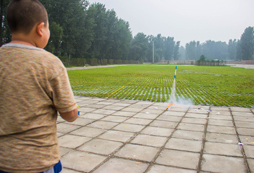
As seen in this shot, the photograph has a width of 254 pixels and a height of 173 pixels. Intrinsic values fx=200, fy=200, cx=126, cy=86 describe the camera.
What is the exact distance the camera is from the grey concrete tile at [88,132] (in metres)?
3.60

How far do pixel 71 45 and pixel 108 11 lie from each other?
2625cm

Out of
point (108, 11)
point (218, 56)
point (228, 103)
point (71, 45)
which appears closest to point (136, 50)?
point (108, 11)

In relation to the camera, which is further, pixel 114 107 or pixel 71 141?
pixel 114 107

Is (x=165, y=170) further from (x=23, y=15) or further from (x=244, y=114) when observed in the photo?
(x=244, y=114)

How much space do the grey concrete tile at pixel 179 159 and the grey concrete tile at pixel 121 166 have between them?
277 millimetres

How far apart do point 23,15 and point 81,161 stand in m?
2.06

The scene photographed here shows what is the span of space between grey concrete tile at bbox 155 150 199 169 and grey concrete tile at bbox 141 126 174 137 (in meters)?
0.72

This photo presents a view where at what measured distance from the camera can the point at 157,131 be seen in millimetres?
3799

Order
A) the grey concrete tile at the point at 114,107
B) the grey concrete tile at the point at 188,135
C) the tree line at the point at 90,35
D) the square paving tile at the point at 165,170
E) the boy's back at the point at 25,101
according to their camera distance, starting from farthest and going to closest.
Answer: the tree line at the point at 90,35
the grey concrete tile at the point at 114,107
the grey concrete tile at the point at 188,135
the square paving tile at the point at 165,170
the boy's back at the point at 25,101

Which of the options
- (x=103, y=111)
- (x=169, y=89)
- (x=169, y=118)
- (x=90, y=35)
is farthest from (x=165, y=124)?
(x=90, y=35)

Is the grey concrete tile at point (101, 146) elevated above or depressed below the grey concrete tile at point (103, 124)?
below

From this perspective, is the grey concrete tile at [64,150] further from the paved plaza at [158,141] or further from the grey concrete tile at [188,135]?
the grey concrete tile at [188,135]

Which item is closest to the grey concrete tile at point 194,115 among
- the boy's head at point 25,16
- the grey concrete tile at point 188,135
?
the grey concrete tile at point 188,135

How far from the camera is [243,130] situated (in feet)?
12.8
